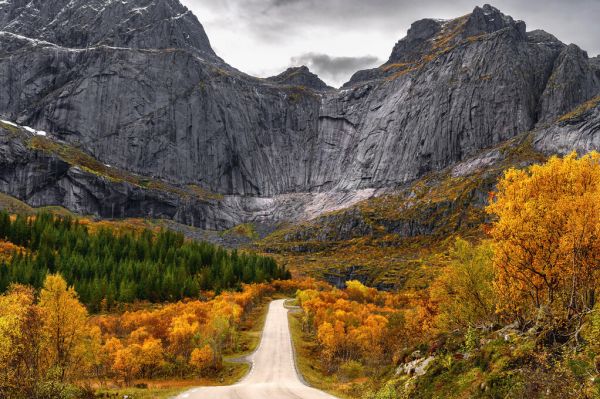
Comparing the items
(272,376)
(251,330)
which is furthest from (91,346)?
(251,330)

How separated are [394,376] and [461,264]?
59.3 feet

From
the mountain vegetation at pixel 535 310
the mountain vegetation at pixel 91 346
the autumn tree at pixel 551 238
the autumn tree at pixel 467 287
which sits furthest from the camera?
the autumn tree at pixel 467 287

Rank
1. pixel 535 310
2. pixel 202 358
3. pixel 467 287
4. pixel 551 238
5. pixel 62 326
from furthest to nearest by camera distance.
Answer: pixel 202 358 → pixel 62 326 → pixel 467 287 → pixel 535 310 → pixel 551 238

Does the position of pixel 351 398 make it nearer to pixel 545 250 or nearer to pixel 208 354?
pixel 545 250

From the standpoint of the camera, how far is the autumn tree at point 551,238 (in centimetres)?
2094

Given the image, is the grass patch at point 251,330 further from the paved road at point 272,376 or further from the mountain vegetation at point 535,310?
the mountain vegetation at point 535,310

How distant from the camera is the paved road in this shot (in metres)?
37.9

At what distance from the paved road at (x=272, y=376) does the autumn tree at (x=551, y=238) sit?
2095 cm

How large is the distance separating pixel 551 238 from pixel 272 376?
43970 mm

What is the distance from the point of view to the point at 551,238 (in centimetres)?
2283

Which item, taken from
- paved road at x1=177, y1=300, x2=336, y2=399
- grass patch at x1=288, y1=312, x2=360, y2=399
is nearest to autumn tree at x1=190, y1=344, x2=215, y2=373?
paved road at x1=177, y1=300, x2=336, y2=399

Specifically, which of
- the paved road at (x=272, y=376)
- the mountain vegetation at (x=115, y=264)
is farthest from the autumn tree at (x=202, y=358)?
the mountain vegetation at (x=115, y=264)

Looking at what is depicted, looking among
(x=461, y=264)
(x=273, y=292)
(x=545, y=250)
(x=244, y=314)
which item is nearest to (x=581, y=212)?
(x=545, y=250)

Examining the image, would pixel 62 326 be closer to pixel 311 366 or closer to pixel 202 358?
pixel 202 358
